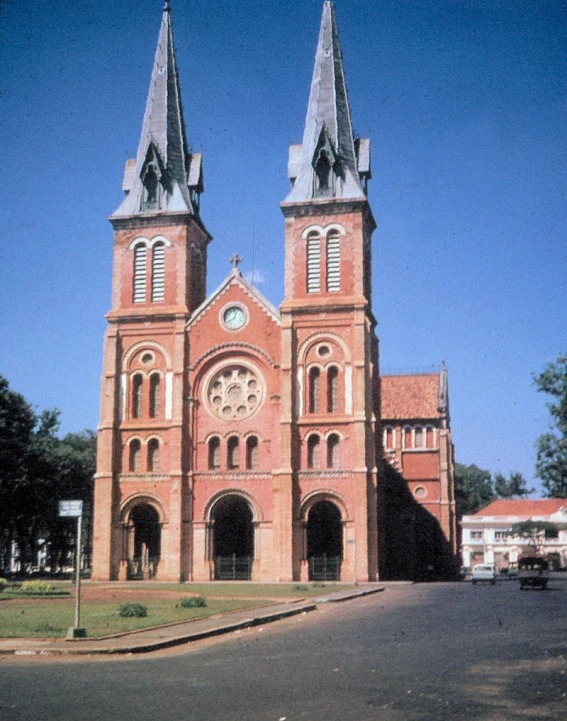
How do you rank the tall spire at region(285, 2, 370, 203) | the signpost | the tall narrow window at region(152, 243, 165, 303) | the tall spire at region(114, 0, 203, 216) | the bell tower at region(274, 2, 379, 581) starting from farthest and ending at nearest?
the tall spire at region(114, 0, 203, 216), the tall narrow window at region(152, 243, 165, 303), the tall spire at region(285, 2, 370, 203), the bell tower at region(274, 2, 379, 581), the signpost

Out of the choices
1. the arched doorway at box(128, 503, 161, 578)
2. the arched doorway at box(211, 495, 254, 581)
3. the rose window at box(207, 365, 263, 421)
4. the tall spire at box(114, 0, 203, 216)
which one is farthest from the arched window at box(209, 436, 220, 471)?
the tall spire at box(114, 0, 203, 216)

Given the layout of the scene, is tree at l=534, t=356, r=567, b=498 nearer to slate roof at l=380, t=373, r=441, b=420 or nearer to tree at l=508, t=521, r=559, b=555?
slate roof at l=380, t=373, r=441, b=420

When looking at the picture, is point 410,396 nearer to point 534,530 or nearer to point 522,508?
point 534,530

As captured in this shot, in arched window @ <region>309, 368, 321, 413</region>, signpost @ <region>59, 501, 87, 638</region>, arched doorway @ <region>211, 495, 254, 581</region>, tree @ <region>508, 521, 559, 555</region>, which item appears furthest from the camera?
tree @ <region>508, 521, 559, 555</region>

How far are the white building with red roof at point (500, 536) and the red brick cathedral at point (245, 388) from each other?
54516 millimetres

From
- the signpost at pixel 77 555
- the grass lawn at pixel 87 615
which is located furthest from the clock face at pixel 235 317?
the signpost at pixel 77 555

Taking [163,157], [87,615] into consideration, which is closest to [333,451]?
[163,157]

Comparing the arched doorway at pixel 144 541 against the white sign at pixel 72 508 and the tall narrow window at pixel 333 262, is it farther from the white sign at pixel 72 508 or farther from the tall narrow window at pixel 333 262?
the white sign at pixel 72 508

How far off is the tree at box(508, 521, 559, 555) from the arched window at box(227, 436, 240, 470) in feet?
193

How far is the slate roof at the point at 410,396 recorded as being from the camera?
7281 centimetres

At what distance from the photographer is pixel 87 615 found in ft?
83.3

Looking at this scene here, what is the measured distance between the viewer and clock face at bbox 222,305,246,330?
5700cm

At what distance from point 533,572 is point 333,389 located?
50.4ft

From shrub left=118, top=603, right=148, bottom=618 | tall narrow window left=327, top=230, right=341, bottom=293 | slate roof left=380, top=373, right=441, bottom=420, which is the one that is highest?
tall narrow window left=327, top=230, right=341, bottom=293
